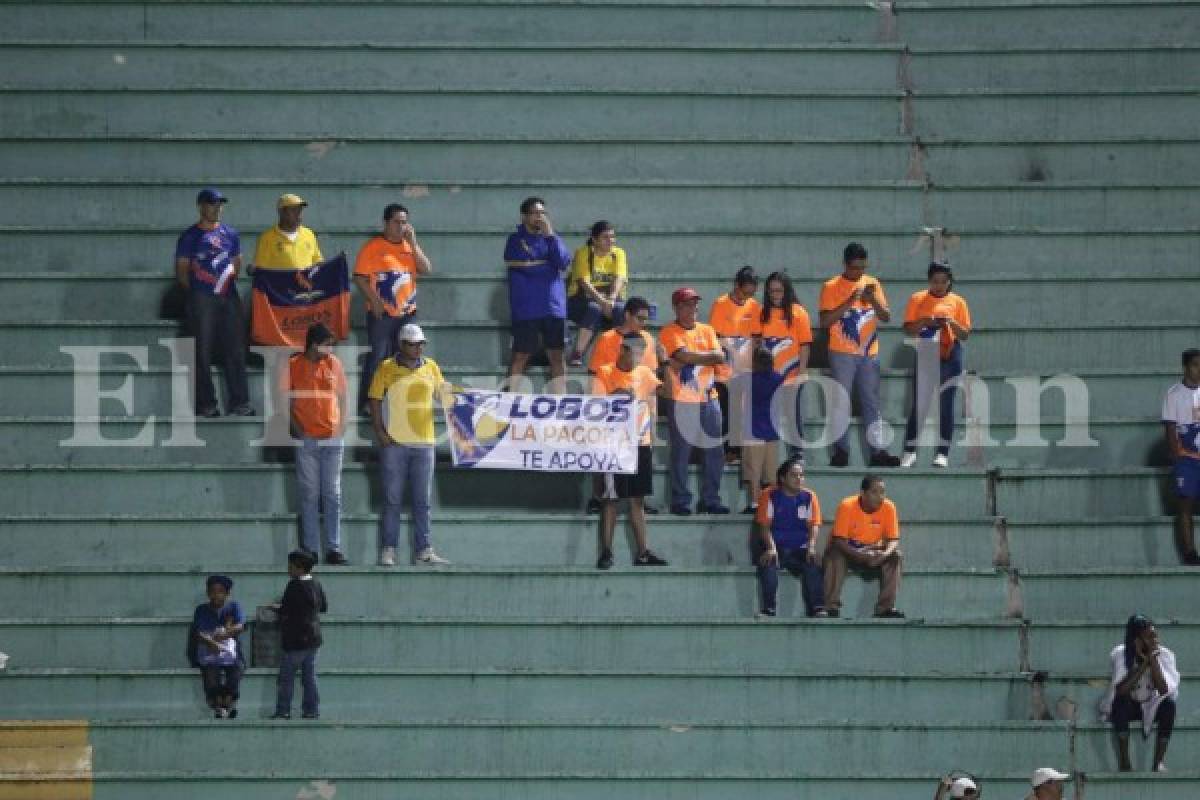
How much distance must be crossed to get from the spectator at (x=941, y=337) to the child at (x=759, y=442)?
116 centimetres

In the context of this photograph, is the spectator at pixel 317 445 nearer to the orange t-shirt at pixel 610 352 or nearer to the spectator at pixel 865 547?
the orange t-shirt at pixel 610 352

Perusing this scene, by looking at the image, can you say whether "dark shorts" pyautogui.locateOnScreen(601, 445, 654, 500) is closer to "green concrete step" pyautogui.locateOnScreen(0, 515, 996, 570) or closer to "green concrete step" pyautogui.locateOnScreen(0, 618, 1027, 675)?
"green concrete step" pyautogui.locateOnScreen(0, 515, 996, 570)

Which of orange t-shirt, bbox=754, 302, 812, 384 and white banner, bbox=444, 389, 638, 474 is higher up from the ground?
orange t-shirt, bbox=754, 302, 812, 384

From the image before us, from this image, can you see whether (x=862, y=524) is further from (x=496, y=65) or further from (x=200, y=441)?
(x=496, y=65)

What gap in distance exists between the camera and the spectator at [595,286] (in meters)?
18.5

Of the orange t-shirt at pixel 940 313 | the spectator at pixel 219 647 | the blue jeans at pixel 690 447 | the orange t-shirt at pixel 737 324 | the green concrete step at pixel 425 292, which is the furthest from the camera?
the green concrete step at pixel 425 292

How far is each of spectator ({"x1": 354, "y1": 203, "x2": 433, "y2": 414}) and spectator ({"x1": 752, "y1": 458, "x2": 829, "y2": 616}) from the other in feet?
10.00

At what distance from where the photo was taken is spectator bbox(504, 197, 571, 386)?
18.4 meters

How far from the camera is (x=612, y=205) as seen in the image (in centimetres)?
2058

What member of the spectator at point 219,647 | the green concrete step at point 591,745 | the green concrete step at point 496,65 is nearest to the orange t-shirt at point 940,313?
the green concrete step at point 591,745

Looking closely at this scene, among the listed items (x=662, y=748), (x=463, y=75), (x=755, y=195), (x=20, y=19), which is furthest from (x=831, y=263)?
(x=20, y=19)

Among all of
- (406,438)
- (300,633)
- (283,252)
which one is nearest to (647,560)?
(406,438)

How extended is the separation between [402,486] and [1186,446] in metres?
5.45

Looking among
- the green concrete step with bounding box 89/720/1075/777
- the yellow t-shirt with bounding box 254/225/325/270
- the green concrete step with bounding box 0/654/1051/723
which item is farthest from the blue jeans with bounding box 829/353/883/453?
the yellow t-shirt with bounding box 254/225/325/270
